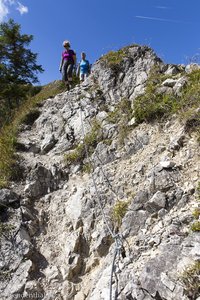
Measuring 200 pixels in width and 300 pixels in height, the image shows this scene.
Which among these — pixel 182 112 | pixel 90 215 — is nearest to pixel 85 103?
pixel 182 112

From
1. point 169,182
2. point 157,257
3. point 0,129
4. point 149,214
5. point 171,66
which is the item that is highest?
point 171,66

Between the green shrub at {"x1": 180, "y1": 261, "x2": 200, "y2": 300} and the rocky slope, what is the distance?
0.02 m

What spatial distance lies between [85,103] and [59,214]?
5.27m

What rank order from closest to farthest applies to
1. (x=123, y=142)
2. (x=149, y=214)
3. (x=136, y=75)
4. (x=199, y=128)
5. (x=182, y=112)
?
(x=149, y=214) < (x=199, y=128) < (x=182, y=112) < (x=123, y=142) < (x=136, y=75)

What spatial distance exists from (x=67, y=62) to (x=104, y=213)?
8.92 metres

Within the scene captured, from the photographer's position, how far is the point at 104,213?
723 cm

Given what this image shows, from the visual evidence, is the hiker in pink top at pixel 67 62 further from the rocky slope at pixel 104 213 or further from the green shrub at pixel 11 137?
the rocky slope at pixel 104 213

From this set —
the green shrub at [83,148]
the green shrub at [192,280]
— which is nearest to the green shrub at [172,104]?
the green shrub at [83,148]

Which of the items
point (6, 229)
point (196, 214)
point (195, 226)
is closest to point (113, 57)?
point (6, 229)

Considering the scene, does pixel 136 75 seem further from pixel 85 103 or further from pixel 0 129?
pixel 0 129

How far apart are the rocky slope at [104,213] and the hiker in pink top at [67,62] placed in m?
3.83

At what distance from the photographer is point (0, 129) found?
1266cm

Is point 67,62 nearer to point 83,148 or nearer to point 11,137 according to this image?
point 11,137

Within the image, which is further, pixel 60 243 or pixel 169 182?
pixel 60 243
